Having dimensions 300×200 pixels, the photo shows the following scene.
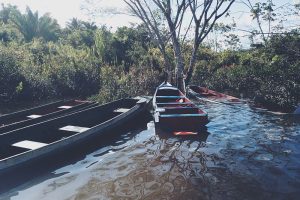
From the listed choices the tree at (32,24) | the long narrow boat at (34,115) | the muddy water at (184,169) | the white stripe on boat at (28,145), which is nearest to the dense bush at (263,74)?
the muddy water at (184,169)

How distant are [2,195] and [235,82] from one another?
17.4 meters

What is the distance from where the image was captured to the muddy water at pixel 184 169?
548 cm

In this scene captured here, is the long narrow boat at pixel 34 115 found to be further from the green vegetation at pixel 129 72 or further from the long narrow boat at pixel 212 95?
the long narrow boat at pixel 212 95

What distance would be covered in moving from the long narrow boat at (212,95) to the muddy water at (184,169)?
4716 mm

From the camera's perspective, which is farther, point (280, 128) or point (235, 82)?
point (235, 82)

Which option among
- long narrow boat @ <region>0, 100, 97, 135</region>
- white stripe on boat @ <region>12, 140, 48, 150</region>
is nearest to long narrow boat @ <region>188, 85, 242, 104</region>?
long narrow boat @ <region>0, 100, 97, 135</region>

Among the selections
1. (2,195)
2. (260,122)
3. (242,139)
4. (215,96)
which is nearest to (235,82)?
(215,96)

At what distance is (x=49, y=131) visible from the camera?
834 centimetres

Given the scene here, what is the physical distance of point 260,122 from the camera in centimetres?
1105

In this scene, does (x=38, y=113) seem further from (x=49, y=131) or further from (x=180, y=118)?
(x=180, y=118)

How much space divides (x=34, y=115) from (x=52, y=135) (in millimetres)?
2428

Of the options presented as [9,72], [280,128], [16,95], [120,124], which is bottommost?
[280,128]

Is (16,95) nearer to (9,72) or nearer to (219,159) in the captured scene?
(9,72)

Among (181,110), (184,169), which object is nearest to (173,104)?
(181,110)
